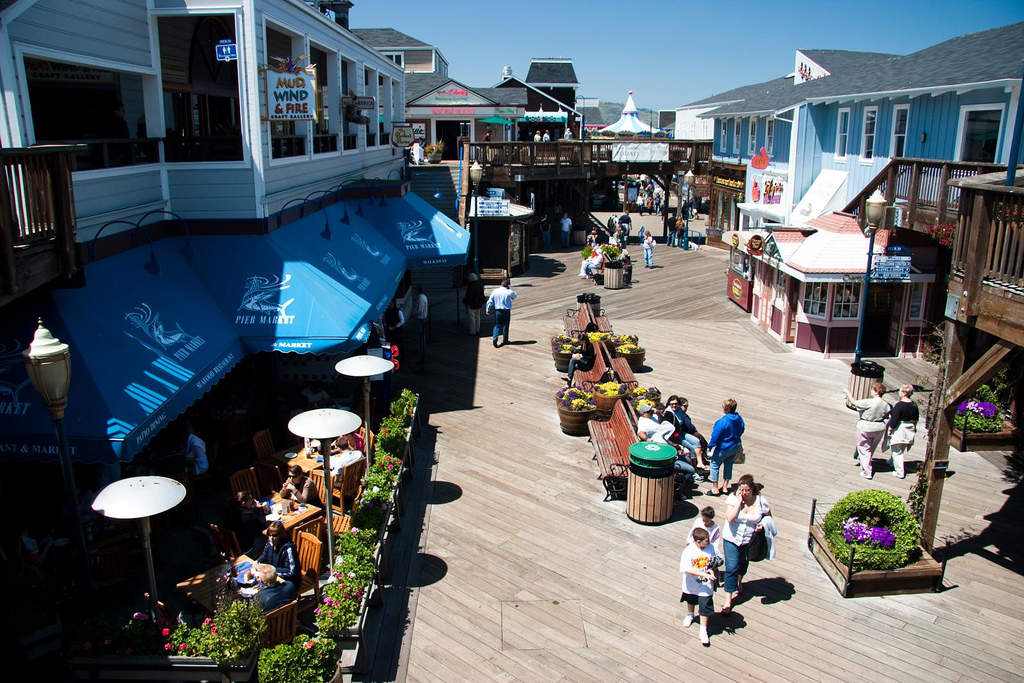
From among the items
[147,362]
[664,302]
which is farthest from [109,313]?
[664,302]

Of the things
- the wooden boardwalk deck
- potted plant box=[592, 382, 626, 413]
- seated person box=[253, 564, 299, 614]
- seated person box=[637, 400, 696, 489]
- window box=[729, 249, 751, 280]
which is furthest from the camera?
window box=[729, 249, 751, 280]

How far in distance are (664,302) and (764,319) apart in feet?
13.9

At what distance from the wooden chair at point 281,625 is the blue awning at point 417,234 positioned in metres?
11.4

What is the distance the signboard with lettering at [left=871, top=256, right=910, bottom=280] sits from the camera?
17203 mm

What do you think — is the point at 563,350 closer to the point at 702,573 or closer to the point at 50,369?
the point at 702,573

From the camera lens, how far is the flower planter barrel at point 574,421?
13.5 m

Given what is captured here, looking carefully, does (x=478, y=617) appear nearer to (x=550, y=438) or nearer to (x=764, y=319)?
(x=550, y=438)

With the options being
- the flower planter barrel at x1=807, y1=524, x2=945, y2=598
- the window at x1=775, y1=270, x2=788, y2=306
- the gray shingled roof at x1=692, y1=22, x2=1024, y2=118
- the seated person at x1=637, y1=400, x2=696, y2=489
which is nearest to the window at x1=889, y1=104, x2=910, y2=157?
the gray shingled roof at x1=692, y1=22, x2=1024, y2=118

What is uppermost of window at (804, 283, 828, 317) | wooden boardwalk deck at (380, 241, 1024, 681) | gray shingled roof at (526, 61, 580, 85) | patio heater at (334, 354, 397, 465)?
gray shingled roof at (526, 61, 580, 85)

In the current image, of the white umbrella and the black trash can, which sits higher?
the white umbrella

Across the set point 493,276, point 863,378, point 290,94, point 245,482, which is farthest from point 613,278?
point 245,482

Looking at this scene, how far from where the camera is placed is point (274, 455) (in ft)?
36.5

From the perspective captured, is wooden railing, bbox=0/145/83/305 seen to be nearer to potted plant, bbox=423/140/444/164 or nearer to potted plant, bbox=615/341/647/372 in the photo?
potted plant, bbox=615/341/647/372

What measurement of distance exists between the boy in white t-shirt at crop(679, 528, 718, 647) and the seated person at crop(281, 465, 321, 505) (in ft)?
16.1
